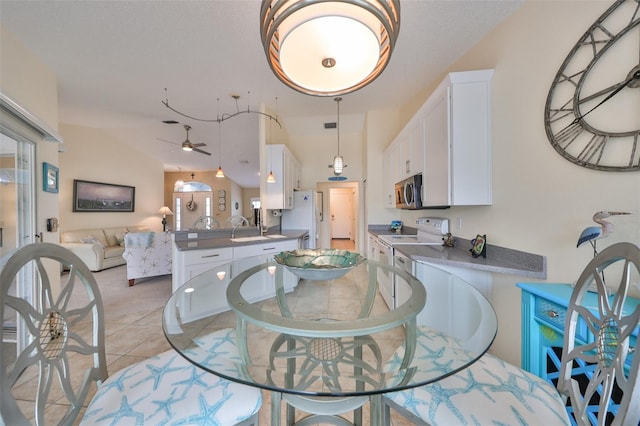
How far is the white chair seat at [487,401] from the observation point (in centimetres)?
77

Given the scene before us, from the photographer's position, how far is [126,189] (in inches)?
231

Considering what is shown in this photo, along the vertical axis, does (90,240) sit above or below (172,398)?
above

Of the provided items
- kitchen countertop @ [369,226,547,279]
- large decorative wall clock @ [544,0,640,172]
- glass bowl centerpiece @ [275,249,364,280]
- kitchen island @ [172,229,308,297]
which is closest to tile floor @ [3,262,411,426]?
kitchen island @ [172,229,308,297]

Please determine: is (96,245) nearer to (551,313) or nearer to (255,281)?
(255,281)

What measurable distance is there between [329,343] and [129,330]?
2429 millimetres

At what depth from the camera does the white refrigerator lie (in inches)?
186

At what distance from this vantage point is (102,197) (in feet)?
17.5

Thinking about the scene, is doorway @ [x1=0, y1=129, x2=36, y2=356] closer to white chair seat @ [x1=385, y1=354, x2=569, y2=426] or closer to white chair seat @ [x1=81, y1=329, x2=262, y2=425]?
white chair seat @ [x1=81, y1=329, x2=262, y2=425]

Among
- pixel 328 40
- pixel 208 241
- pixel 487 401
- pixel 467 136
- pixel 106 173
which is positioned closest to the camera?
pixel 487 401

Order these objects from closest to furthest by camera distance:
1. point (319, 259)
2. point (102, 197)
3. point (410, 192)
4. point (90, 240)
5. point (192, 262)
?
point (319, 259) → point (192, 262) → point (410, 192) → point (90, 240) → point (102, 197)

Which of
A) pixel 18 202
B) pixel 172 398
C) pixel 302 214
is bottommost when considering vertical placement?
pixel 172 398

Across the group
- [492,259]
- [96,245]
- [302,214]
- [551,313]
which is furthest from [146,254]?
[551,313]

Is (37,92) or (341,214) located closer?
(37,92)

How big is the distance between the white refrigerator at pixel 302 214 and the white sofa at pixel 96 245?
12.0 feet
